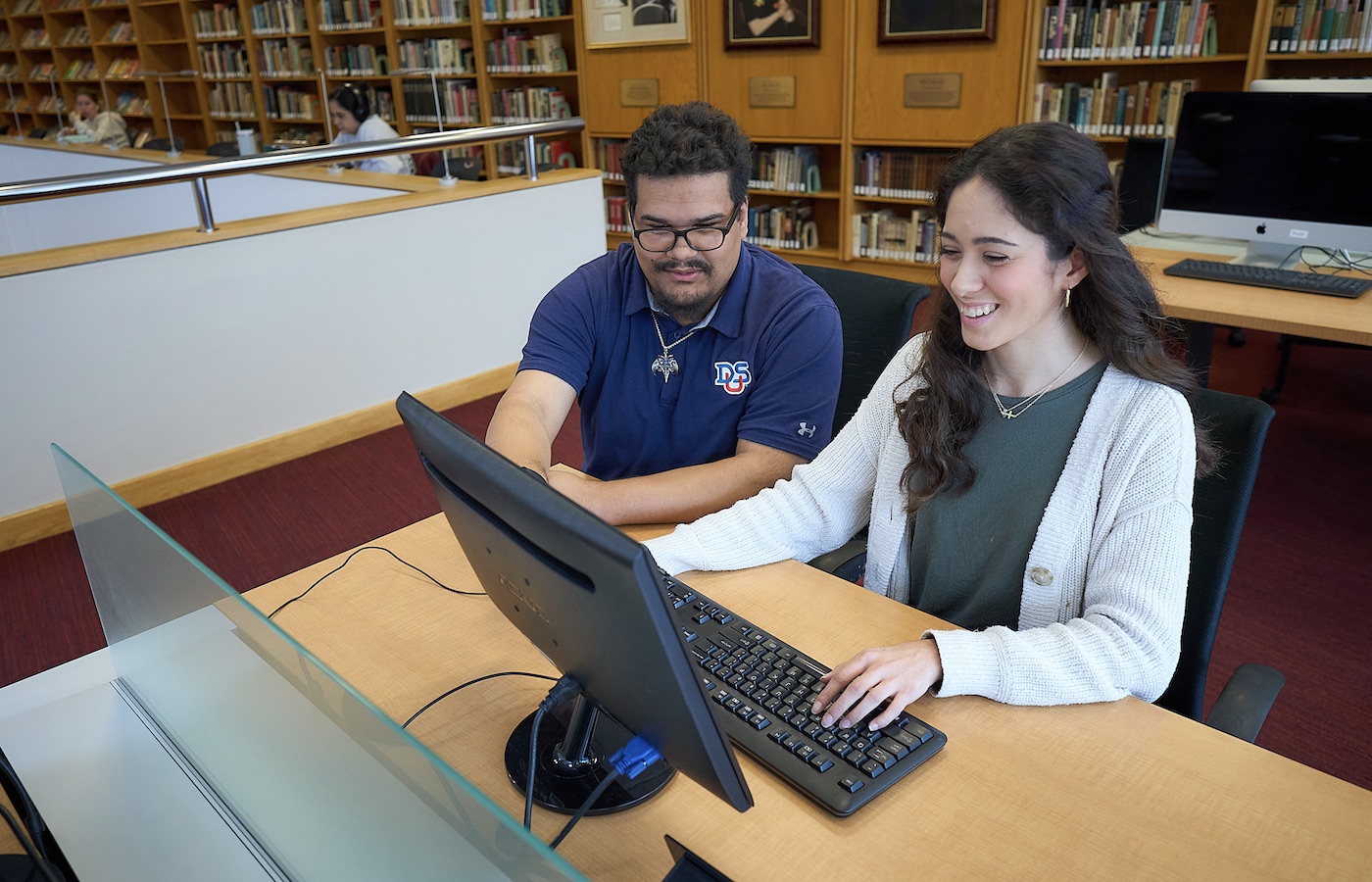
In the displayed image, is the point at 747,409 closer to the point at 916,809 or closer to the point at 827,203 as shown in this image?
the point at 916,809

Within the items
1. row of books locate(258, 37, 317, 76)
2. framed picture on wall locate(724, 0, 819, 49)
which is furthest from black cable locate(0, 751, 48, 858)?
row of books locate(258, 37, 317, 76)

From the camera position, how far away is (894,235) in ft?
16.3

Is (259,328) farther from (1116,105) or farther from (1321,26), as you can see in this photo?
(1321,26)

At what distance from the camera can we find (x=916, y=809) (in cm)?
87

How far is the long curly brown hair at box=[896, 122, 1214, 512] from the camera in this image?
1110mm

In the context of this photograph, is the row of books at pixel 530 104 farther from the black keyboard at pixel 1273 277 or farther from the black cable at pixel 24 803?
the black cable at pixel 24 803

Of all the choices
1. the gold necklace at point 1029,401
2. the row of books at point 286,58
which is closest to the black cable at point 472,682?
the gold necklace at point 1029,401

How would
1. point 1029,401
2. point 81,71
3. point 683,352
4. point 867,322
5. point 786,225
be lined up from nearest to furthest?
1. point 1029,401
2. point 683,352
3. point 867,322
4. point 786,225
5. point 81,71

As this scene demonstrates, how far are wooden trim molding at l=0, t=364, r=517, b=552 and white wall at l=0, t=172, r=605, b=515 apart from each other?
4 cm

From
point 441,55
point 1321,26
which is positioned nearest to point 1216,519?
point 1321,26

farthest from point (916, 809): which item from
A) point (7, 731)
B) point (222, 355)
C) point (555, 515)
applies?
point (222, 355)

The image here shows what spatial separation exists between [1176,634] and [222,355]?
306cm

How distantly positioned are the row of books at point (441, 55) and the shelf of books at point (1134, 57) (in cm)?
350

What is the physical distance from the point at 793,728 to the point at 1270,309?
6.62 ft
